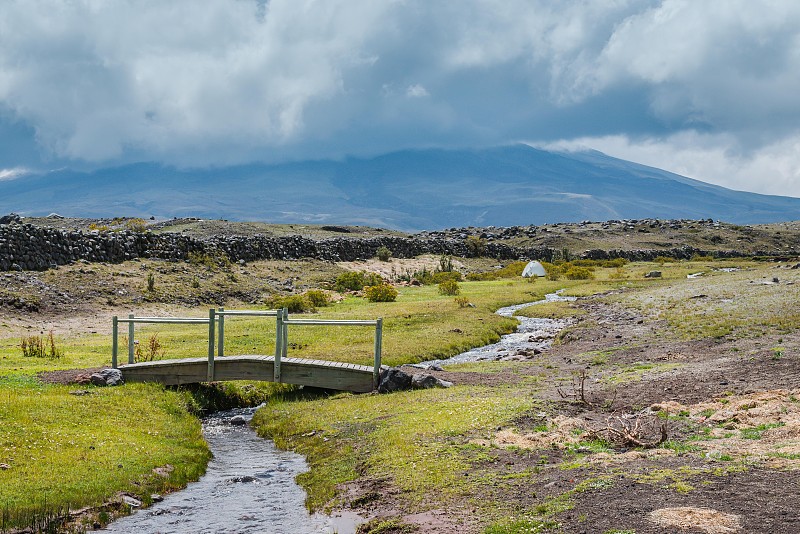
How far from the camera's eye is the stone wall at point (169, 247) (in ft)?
157

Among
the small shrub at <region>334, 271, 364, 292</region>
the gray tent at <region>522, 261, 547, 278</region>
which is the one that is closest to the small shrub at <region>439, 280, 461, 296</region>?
the small shrub at <region>334, 271, 364, 292</region>

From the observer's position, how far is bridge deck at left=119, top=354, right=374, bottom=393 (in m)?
24.0

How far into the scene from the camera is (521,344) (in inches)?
1409

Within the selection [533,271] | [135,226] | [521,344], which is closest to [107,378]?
[521,344]

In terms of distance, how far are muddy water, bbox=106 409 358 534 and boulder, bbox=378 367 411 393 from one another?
16.4 ft

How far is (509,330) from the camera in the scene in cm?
4172

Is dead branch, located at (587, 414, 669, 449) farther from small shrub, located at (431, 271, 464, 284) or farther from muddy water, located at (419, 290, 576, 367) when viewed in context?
small shrub, located at (431, 271, 464, 284)

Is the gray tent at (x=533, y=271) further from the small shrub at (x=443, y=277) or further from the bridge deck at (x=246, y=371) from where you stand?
the bridge deck at (x=246, y=371)

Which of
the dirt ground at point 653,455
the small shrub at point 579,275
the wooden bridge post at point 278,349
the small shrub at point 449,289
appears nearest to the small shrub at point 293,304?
the small shrub at point 449,289

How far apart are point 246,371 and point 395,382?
5165 millimetres

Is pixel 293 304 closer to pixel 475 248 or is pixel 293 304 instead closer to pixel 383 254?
pixel 383 254

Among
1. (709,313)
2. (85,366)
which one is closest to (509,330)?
(709,313)

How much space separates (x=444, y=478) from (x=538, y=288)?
55.9m

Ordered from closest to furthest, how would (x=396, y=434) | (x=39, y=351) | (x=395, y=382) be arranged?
(x=396, y=434) < (x=395, y=382) < (x=39, y=351)
